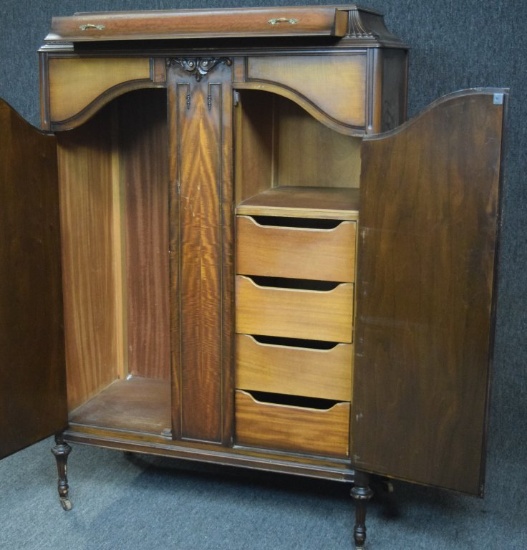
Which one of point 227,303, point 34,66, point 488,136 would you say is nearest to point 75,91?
point 227,303

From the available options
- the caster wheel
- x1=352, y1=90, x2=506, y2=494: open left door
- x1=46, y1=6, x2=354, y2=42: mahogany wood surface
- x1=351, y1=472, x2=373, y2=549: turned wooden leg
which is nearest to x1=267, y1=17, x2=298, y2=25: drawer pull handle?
x1=46, y1=6, x2=354, y2=42: mahogany wood surface

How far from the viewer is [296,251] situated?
2328 mm

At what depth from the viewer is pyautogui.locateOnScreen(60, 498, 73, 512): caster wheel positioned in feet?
8.64

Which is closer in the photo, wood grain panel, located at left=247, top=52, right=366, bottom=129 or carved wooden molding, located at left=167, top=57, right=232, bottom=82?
wood grain panel, located at left=247, top=52, right=366, bottom=129

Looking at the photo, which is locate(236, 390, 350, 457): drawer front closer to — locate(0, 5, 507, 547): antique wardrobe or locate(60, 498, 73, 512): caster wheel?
locate(0, 5, 507, 547): antique wardrobe

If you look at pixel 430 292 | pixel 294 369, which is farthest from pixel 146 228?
→ pixel 430 292

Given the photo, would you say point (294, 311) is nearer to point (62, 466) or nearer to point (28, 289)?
point (28, 289)

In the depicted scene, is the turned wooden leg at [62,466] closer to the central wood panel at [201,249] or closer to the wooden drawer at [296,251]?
the central wood panel at [201,249]

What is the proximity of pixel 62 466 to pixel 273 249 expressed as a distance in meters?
0.96

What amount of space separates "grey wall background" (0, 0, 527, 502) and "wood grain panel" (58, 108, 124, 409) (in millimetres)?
Result: 706

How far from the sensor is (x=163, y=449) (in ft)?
8.33

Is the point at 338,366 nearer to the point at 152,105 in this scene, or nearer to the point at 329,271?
the point at 329,271

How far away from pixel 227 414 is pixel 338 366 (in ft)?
1.18

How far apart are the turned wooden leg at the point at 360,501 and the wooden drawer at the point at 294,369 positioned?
8.7 inches
